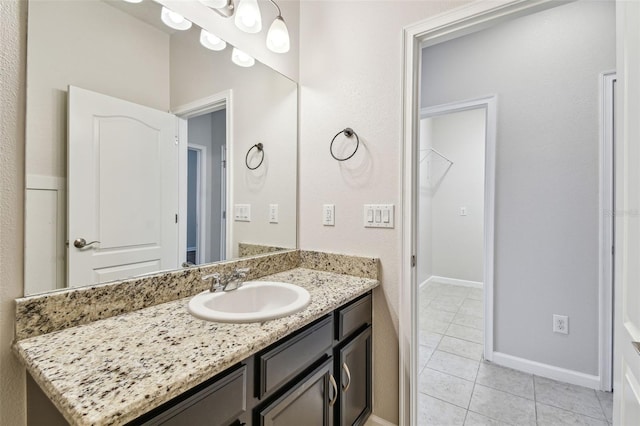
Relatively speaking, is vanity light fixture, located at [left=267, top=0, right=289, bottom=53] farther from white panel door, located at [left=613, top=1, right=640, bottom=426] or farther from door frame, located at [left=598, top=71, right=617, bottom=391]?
door frame, located at [left=598, top=71, right=617, bottom=391]

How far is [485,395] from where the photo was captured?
70.8 inches

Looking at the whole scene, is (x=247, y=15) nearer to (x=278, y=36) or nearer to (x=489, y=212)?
(x=278, y=36)

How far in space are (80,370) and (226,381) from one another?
32 cm

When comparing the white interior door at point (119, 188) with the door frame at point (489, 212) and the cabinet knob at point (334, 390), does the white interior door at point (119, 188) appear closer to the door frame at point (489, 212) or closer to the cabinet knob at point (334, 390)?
the cabinet knob at point (334, 390)

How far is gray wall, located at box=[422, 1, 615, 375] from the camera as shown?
1844 mm

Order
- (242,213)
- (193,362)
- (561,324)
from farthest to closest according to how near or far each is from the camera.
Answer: (561,324) → (242,213) → (193,362)

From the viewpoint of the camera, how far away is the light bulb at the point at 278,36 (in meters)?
1.44

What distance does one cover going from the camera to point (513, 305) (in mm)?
2111

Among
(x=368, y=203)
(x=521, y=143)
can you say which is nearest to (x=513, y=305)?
(x=521, y=143)

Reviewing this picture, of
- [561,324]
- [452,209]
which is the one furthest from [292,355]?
[452,209]

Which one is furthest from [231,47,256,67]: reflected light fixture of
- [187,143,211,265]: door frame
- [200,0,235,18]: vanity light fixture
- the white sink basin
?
the white sink basin

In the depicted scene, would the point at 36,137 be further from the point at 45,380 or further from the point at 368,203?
the point at 368,203

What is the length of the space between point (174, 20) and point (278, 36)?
1.58ft

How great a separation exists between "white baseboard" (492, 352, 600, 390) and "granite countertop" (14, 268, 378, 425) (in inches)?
72.8
